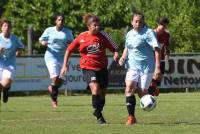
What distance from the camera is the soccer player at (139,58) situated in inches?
548

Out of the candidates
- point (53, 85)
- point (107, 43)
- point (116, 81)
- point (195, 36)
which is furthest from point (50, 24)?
point (107, 43)

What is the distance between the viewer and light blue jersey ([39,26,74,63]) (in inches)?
766

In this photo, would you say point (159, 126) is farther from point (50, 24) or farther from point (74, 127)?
point (50, 24)

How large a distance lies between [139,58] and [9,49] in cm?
481

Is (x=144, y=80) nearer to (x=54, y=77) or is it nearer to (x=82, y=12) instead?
(x=54, y=77)

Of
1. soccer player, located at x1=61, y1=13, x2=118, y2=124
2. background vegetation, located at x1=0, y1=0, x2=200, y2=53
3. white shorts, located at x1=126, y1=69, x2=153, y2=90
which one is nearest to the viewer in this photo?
white shorts, located at x1=126, y1=69, x2=153, y2=90

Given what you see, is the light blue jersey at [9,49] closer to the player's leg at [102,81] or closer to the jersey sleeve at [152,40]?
the player's leg at [102,81]

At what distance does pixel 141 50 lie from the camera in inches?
556

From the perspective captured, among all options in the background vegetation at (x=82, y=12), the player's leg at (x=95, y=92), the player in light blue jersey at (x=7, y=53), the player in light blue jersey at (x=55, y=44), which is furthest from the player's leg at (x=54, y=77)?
the background vegetation at (x=82, y=12)

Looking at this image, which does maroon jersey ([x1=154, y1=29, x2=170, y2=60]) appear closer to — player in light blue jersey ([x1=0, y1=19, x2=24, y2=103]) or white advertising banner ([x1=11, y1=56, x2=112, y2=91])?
player in light blue jersey ([x1=0, y1=19, x2=24, y2=103])

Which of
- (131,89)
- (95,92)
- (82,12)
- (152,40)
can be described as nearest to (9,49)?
(95,92)

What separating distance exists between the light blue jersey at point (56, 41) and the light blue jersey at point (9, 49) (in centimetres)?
153

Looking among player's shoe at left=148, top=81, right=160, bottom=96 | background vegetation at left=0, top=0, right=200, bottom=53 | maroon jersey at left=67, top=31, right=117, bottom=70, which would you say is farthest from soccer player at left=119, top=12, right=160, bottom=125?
background vegetation at left=0, top=0, right=200, bottom=53

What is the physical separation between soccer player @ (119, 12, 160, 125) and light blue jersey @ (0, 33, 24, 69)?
444cm
